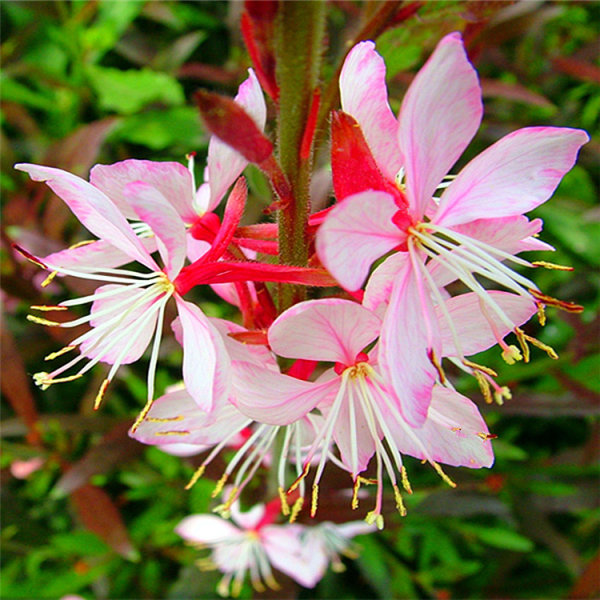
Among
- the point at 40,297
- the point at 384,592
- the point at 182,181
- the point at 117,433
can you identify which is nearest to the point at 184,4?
the point at 40,297

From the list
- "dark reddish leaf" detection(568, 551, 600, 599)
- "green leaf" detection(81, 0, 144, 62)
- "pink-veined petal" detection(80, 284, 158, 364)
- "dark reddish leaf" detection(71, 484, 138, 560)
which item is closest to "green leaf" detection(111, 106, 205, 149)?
"green leaf" detection(81, 0, 144, 62)

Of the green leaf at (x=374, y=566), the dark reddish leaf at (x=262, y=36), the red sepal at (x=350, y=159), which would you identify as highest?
the dark reddish leaf at (x=262, y=36)

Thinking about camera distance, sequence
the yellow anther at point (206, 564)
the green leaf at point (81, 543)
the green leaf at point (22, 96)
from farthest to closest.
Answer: the green leaf at point (22, 96), the green leaf at point (81, 543), the yellow anther at point (206, 564)

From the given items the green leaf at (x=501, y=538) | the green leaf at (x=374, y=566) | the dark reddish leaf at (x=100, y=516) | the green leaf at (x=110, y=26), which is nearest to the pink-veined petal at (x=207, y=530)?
the dark reddish leaf at (x=100, y=516)

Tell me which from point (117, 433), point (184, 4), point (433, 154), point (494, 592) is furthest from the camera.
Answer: point (184, 4)

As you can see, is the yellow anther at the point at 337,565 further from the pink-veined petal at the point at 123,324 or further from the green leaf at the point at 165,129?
the green leaf at the point at 165,129

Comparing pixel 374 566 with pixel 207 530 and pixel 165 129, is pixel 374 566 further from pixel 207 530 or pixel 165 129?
pixel 165 129

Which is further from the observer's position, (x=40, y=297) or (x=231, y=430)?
(x=40, y=297)

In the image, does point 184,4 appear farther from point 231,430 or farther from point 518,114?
point 231,430
